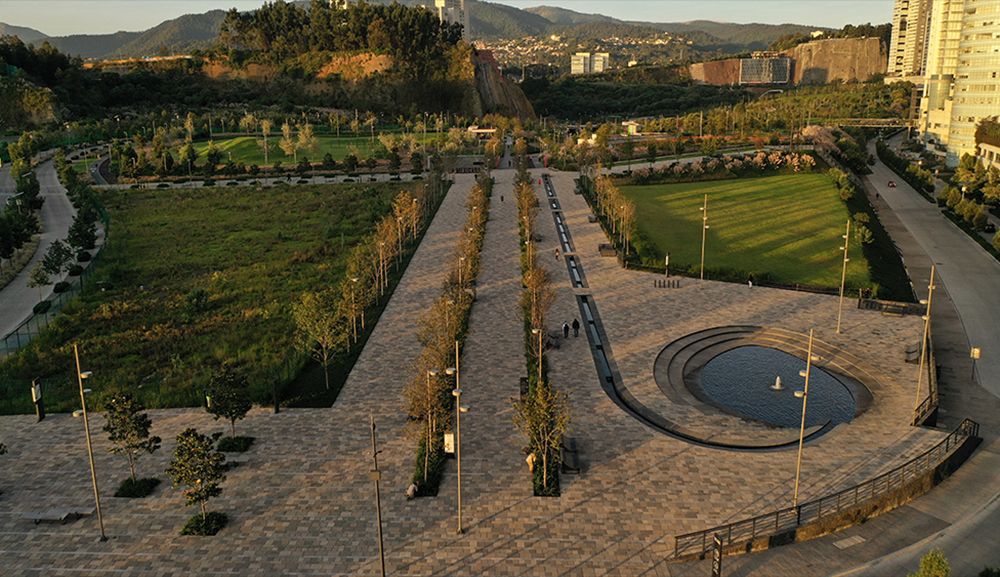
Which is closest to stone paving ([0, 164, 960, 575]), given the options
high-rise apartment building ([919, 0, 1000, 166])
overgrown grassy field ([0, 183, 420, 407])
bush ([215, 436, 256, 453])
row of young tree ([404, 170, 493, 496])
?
row of young tree ([404, 170, 493, 496])

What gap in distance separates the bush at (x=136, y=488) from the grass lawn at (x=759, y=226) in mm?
38957

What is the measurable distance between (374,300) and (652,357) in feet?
61.1

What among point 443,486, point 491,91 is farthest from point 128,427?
point 491,91

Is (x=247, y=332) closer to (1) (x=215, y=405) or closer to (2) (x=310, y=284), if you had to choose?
(2) (x=310, y=284)

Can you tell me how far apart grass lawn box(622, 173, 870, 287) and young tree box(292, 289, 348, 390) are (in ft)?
92.7

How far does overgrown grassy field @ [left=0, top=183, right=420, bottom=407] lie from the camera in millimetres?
36469

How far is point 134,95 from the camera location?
162 m

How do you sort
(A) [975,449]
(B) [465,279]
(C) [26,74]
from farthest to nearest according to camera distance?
(C) [26,74], (B) [465,279], (A) [975,449]

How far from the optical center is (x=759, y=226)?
66.9 meters

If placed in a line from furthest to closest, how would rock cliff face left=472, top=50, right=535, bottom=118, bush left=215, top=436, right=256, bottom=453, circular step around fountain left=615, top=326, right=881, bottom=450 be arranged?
1. rock cliff face left=472, top=50, right=535, bottom=118
2. circular step around fountain left=615, top=326, right=881, bottom=450
3. bush left=215, top=436, right=256, bottom=453

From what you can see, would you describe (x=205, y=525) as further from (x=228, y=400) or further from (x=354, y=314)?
(x=354, y=314)

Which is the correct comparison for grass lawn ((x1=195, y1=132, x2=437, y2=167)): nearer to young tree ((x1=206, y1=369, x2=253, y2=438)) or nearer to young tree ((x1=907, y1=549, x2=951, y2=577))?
young tree ((x1=206, y1=369, x2=253, y2=438))

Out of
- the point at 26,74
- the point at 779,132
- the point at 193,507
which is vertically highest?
the point at 26,74

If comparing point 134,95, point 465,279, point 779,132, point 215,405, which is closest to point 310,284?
point 465,279
